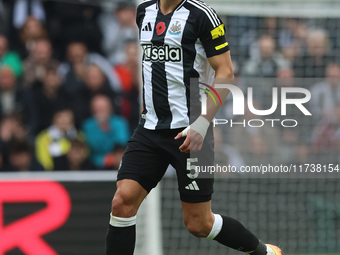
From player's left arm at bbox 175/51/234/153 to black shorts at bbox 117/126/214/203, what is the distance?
0.16 m

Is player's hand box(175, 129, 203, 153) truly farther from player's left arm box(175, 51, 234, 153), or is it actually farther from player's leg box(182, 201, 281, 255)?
player's leg box(182, 201, 281, 255)

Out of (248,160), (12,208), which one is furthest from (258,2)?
(12,208)

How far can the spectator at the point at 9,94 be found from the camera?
911 cm

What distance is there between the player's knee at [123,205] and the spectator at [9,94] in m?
4.55

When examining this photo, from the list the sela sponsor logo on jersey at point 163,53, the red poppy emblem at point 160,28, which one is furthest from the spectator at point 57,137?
the red poppy emblem at point 160,28

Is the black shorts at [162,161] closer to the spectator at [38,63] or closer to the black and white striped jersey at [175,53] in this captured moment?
the black and white striped jersey at [175,53]

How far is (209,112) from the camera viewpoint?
15.9ft

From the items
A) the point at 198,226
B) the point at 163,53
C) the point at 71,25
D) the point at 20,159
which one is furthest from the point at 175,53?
the point at 71,25

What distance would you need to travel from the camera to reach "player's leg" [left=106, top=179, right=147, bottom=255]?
4.84m

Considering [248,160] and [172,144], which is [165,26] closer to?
[172,144]

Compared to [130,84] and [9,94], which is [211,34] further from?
[9,94]

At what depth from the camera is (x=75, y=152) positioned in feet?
28.4

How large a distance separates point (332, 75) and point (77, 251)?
309cm

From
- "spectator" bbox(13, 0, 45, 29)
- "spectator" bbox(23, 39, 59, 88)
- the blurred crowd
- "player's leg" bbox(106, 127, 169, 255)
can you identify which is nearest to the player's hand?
"player's leg" bbox(106, 127, 169, 255)
